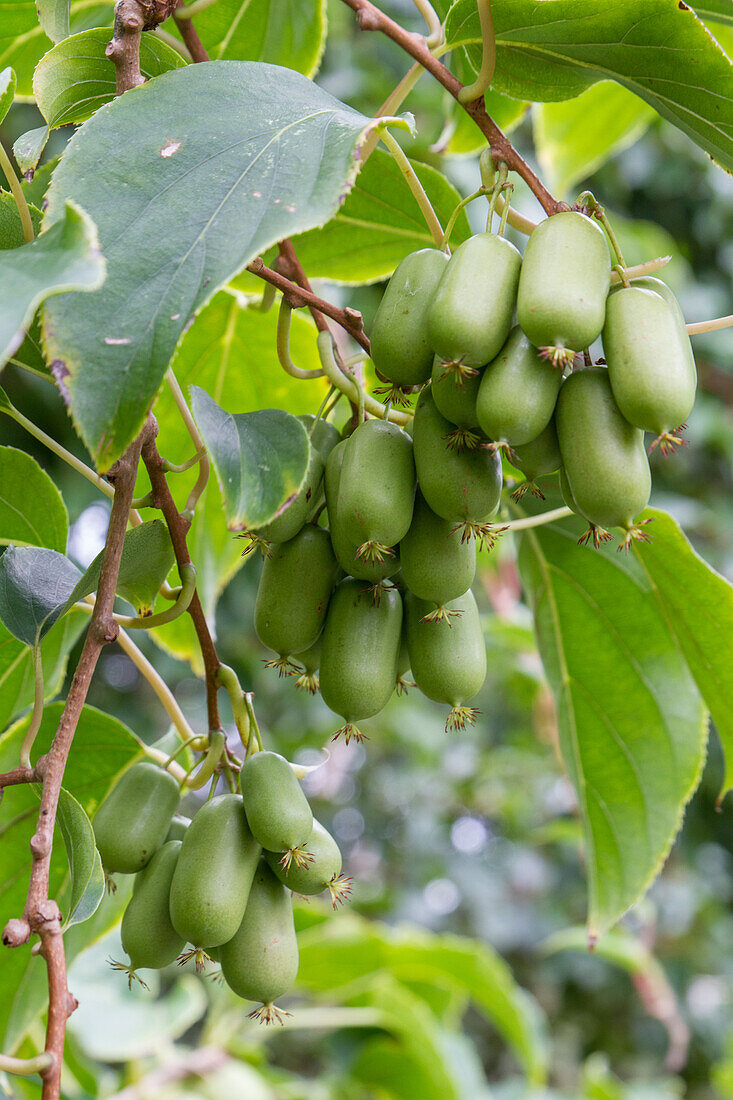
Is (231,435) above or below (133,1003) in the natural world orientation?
above

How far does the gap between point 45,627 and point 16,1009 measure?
41 centimetres

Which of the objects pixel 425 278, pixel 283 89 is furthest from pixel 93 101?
pixel 425 278

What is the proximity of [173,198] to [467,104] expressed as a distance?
259mm

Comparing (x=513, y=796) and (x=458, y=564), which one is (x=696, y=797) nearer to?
(x=513, y=796)

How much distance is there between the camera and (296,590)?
605 millimetres

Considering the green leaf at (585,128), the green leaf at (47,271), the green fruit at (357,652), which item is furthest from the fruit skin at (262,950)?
the green leaf at (585,128)

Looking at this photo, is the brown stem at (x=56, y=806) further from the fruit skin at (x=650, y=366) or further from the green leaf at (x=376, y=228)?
the green leaf at (x=376, y=228)

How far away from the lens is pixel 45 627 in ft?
2.19

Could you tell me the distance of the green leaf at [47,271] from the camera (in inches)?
14.7

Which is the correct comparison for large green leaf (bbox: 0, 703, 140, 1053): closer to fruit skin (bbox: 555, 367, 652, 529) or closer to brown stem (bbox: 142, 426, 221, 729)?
brown stem (bbox: 142, 426, 221, 729)

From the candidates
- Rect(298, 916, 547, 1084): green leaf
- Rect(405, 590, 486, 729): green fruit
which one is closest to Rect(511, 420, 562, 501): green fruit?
Rect(405, 590, 486, 729): green fruit

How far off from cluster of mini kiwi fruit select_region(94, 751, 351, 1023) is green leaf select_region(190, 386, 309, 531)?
178mm

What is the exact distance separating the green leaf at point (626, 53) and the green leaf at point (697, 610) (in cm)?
33

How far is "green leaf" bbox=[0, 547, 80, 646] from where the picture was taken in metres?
0.66
